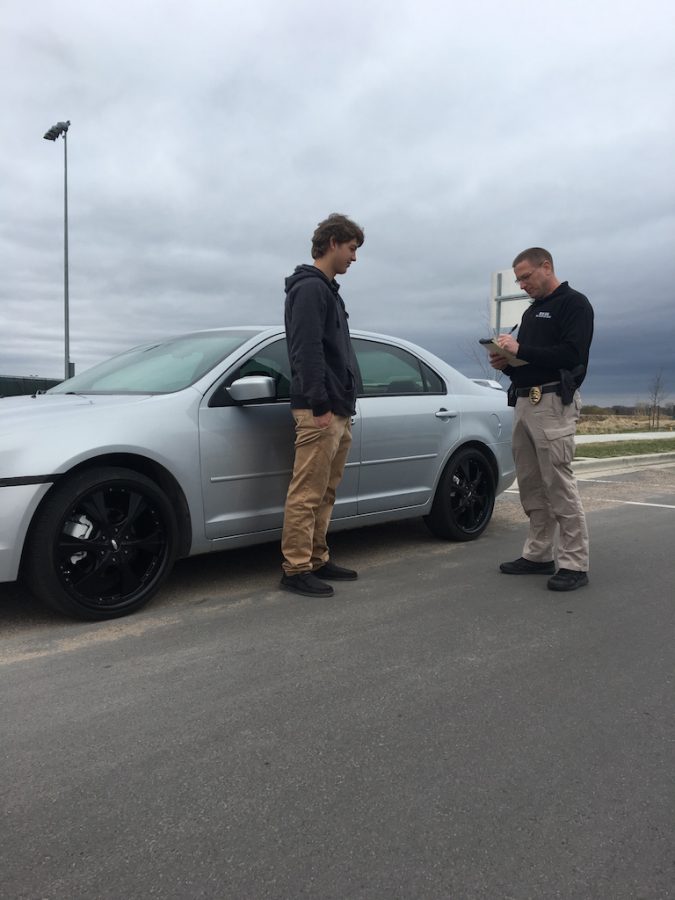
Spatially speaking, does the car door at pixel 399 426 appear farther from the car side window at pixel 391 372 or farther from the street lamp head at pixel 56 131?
the street lamp head at pixel 56 131

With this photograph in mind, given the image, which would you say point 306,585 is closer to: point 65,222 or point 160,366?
point 160,366

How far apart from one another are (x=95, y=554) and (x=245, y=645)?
83cm

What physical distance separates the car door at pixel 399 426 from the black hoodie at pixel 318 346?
0.54 m

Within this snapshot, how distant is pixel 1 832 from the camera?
5.90ft

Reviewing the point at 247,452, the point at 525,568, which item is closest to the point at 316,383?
the point at 247,452

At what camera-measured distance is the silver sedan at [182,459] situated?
3139mm

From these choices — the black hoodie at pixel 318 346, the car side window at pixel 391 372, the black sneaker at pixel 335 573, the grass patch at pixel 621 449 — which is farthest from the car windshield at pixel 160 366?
the grass patch at pixel 621 449

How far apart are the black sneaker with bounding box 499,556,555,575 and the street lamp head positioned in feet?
50.3

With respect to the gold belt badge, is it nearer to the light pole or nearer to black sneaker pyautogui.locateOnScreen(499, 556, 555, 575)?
black sneaker pyautogui.locateOnScreen(499, 556, 555, 575)

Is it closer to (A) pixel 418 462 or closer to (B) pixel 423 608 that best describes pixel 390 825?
(B) pixel 423 608

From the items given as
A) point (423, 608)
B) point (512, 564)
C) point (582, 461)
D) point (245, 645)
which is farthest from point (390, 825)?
point (582, 461)

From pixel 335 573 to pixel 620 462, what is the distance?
28.3 ft

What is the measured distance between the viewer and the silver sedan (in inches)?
124

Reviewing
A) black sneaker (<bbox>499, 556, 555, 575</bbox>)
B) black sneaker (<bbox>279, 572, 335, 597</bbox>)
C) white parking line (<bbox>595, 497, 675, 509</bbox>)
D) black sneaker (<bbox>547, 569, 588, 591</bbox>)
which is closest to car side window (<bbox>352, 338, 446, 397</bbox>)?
black sneaker (<bbox>279, 572, 335, 597</bbox>)
